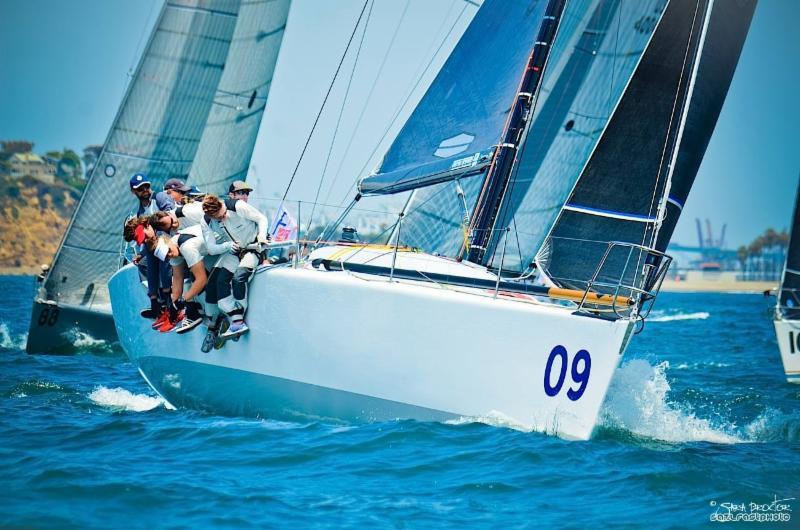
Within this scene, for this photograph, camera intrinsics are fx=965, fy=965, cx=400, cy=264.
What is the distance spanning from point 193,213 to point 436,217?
12.5ft

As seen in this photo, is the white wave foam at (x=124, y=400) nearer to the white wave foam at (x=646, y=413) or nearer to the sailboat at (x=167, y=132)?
the white wave foam at (x=646, y=413)

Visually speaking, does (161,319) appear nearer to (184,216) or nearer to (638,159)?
(184,216)

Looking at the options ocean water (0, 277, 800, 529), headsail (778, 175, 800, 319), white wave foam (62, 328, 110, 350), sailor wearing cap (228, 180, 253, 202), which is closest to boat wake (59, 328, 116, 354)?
white wave foam (62, 328, 110, 350)

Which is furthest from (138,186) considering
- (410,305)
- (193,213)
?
(410,305)

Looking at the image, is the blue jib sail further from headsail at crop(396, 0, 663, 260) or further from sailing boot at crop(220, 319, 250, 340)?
sailing boot at crop(220, 319, 250, 340)

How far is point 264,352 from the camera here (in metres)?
8.36

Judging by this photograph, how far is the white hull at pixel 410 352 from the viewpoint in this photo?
7.64 metres

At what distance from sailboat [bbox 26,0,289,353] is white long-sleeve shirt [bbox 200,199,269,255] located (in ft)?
27.3

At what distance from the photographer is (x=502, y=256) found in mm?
8008

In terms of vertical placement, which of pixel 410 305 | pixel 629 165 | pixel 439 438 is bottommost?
pixel 439 438

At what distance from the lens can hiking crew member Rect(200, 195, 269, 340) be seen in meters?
8.34

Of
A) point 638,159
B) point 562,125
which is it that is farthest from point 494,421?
point 562,125

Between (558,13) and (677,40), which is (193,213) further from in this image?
(677,40)

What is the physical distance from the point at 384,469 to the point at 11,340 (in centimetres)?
1176
